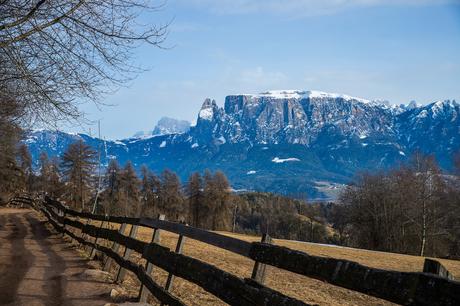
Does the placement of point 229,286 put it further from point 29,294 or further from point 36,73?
point 36,73

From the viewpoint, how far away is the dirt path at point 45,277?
24.8 ft

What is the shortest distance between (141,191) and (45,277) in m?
76.8

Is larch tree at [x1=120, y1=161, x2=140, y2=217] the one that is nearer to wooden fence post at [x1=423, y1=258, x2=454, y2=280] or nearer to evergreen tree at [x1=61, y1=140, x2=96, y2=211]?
evergreen tree at [x1=61, y1=140, x2=96, y2=211]

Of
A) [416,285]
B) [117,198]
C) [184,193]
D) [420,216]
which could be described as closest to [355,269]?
[416,285]

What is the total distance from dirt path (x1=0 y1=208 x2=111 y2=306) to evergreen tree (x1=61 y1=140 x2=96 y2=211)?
4395 cm

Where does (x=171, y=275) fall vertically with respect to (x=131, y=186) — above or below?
below

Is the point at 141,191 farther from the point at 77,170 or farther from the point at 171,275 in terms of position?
the point at 171,275

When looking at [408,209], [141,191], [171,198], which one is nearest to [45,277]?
[408,209]

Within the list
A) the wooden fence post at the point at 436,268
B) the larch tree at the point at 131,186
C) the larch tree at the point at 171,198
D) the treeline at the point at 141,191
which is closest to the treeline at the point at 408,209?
the treeline at the point at 141,191

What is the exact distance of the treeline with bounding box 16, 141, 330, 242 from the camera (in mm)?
58656

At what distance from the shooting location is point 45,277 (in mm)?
9391

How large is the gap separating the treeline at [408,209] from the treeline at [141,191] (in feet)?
45.8

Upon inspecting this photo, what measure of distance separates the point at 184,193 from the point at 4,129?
61240 mm

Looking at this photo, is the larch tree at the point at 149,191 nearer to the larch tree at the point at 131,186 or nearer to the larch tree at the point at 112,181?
the larch tree at the point at 131,186
